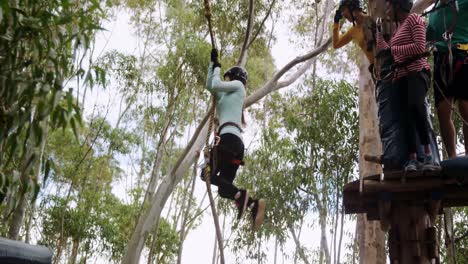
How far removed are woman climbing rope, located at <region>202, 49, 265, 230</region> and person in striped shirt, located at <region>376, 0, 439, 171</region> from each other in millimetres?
1181

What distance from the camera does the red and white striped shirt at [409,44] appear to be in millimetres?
2793

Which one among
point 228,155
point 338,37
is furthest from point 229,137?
point 338,37

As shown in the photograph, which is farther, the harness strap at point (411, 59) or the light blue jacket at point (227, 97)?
the light blue jacket at point (227, 97)

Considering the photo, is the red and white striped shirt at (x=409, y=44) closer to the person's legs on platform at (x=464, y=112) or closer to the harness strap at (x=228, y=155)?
the person's legs on platform at (x=464, y=112)

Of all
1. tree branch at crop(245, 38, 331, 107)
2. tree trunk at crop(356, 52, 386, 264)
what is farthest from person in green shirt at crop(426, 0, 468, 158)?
tree branch at crop(245, 38, 331, 107)

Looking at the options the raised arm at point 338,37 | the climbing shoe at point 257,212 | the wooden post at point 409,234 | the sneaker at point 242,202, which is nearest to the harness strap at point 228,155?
the sneaker at point 242,202

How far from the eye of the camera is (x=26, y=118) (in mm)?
1959

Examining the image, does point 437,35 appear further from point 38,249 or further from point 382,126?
point 38,249

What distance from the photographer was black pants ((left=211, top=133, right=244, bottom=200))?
361 cm

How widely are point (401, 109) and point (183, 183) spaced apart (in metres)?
12.0

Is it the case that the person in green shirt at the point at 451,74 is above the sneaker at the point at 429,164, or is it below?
above

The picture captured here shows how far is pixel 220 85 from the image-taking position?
3604mm

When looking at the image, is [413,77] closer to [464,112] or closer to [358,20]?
[464,112]

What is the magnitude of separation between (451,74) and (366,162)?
2.41 m
